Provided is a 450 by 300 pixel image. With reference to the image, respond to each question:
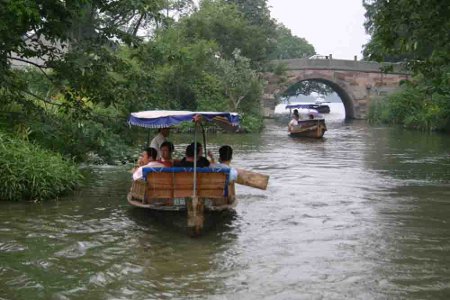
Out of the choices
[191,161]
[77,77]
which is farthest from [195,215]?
[77,77]

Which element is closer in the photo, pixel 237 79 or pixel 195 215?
pixel 195 215

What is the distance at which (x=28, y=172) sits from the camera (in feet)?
33.7

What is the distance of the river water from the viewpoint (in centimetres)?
634

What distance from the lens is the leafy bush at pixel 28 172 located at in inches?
401

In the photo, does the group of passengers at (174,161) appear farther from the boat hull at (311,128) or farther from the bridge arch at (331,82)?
the bridge arch at (331,82)

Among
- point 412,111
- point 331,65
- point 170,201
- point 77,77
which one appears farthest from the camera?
point 331,65

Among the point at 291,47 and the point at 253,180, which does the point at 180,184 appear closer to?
the point at 253,180

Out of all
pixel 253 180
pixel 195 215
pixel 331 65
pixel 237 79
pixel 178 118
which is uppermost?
pixel 331 65

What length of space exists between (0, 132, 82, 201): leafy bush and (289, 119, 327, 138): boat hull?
18291 millimetres

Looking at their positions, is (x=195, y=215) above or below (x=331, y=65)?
below

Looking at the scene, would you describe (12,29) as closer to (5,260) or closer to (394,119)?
(5,260)

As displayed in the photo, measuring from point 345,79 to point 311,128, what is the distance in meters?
19.8

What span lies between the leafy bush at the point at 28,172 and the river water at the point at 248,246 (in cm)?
25

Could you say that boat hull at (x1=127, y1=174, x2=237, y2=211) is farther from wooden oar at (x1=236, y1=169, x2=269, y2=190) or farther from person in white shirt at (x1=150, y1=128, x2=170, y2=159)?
person in white shirt at (x1=150, y1=128, x2=170, y2=159)
